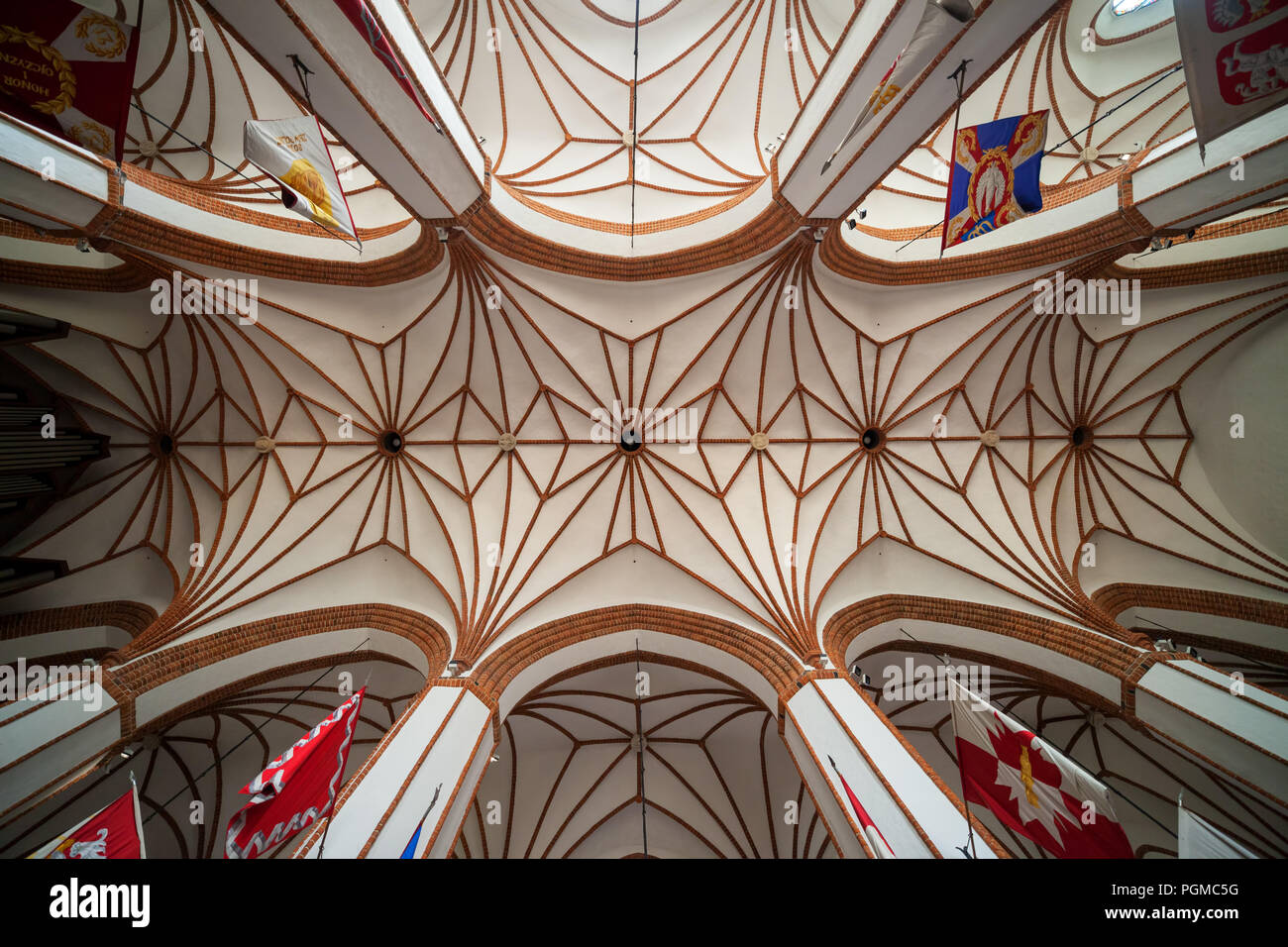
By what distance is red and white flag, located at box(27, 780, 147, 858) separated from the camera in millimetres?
4703

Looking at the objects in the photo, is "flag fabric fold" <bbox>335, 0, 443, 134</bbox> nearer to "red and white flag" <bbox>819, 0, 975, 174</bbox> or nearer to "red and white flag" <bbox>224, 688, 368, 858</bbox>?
"red and white flag" <bbox>819, 0, 975, 174</bbox>

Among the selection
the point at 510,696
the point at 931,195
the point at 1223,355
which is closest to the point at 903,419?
the point at 931,195

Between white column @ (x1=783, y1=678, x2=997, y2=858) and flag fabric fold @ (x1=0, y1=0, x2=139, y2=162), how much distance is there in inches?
410

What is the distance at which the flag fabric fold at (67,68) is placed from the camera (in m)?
4.62

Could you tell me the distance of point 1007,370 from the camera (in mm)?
12023

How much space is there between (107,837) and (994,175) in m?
11.8

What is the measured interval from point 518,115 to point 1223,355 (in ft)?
54.0

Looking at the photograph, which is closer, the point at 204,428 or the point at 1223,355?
the point at 1223,355

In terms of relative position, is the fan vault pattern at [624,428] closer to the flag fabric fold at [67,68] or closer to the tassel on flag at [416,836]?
the tassel on flag at [416,836]

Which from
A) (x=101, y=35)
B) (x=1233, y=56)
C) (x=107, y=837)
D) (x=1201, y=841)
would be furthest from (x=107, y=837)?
(x=1233, y=56)

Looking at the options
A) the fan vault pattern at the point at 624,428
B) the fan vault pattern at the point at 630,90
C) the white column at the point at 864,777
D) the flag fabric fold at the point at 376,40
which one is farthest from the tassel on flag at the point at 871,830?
the fan vault pattern at the point at 630,90

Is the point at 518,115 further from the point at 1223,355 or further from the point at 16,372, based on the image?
the point at 1223,355

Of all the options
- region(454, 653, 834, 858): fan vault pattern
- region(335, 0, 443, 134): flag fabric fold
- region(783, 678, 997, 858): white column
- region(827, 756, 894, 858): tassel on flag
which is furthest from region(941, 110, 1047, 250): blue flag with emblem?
region(454, 653, 834, 858): fan vault pattern
